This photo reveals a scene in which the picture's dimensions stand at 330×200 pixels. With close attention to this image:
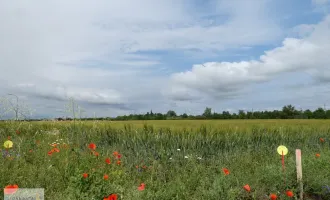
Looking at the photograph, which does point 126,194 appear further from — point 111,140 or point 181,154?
point 111,140

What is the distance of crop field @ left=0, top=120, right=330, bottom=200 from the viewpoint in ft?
15.2

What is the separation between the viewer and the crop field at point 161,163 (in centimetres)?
462

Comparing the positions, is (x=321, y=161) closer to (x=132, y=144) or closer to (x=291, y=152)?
(x=291, y=152)

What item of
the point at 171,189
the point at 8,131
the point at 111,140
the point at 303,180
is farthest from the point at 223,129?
the point at 8,131

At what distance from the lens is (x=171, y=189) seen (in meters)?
4.79

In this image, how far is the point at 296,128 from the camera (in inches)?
456

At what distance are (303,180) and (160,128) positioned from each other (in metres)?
4.51

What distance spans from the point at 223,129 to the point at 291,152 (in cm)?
194

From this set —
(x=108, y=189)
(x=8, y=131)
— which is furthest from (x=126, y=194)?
(x=8, y=131)

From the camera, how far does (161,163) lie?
7.09m

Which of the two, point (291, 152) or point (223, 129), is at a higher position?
point (223, 129)

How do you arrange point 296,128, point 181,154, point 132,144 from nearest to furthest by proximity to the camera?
1. point 181,154
2. point 132,144
3. point 296,128

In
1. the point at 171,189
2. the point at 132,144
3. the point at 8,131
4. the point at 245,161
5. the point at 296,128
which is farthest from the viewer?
the point at 296,128

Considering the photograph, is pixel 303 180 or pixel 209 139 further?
pixel 209 139
